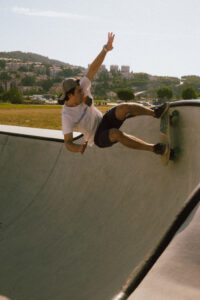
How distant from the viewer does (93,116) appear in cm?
431

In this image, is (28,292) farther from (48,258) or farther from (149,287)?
(149,287)

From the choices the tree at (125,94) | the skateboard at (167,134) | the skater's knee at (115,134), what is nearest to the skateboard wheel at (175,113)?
the skateboard at (167,134)

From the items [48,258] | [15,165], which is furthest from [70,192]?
[15,165]

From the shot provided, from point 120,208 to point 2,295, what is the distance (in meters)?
1.91

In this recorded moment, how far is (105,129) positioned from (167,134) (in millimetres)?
870

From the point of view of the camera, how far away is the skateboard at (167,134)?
13.7ft

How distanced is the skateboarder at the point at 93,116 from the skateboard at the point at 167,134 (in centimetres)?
8

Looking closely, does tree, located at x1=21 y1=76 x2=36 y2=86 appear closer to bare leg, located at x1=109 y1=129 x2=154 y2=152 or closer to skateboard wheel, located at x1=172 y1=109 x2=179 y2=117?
skateboard wheel, located at x1=172 y1=109 x2=179 y2=117

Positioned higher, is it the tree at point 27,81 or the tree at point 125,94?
the tree at point 125,94

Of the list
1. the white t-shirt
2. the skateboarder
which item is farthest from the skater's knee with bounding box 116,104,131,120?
the white t-shirt

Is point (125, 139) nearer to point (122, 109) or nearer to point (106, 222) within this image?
point (122, 109)

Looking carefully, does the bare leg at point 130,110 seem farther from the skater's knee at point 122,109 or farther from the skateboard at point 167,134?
the skateboard at point 167,134

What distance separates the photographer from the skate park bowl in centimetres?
217

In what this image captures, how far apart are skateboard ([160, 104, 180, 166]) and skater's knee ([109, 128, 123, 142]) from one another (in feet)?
2.23
